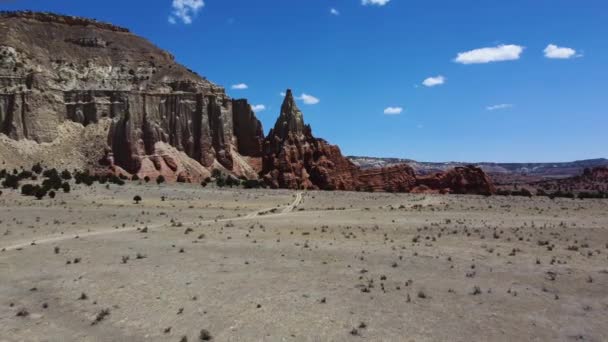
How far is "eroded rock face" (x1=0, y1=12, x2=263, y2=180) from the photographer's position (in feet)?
230

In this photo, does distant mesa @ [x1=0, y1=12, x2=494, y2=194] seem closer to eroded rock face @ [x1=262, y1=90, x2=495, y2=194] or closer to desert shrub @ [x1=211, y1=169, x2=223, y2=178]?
eroded rock face @ [x1=262, y1=90, x2=495, y2=194]

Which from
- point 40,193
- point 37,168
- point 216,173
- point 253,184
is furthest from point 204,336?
point 216,173

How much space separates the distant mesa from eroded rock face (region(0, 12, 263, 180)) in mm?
152

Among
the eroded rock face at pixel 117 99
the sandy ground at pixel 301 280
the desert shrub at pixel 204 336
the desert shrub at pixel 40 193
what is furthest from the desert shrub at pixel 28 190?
the desert shrub at pixel 204 336

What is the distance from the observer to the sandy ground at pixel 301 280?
1174 cm

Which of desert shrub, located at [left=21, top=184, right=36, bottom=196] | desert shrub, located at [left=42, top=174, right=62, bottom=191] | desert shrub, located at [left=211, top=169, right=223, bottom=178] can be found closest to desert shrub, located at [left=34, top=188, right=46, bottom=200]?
desert shrub, located at [left=21, top=184, right=36, bottom=196]

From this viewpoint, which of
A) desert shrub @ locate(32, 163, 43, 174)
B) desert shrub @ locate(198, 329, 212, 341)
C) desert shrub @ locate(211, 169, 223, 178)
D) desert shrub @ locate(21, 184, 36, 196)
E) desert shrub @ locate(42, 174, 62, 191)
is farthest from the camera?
desert shrub @ locate(211, 169, 223, 178)

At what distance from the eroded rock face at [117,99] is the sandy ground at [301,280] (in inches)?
1626

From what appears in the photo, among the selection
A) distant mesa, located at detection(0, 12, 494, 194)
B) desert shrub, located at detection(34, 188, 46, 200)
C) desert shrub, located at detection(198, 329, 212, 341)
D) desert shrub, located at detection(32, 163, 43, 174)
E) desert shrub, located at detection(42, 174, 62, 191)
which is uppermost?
distant mesa, located at detection(0, 12, 494, 194)

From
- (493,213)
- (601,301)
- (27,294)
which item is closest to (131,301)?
(27,294)

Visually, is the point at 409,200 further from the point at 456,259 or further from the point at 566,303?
the point at 566,303

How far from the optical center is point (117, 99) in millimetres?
76188

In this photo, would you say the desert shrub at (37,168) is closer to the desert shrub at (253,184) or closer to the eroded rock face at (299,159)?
the desert shrub at (253,184)

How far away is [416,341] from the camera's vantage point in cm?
1084
